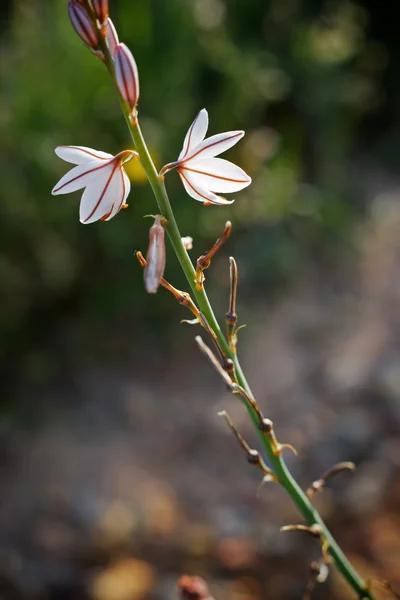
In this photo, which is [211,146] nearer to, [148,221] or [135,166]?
[135,166]

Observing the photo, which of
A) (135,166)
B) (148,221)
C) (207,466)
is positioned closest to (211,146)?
(135,166)

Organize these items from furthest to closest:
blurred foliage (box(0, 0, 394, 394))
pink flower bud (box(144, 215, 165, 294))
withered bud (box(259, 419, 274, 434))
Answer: blurred foliage (box(0, 0, 394, 394)) < withered bud (box(259, 419, 274, 434)) < pink flower bud (box(144, 215, 165, 294))

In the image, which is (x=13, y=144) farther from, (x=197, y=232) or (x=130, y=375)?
(x=130, y=375)

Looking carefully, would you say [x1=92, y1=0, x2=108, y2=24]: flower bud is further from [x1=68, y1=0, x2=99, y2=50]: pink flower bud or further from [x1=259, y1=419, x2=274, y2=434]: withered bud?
[x1=259, y1=419, x2=274, y2=434]: withered bud

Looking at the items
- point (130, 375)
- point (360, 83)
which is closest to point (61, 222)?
point (130, 375)

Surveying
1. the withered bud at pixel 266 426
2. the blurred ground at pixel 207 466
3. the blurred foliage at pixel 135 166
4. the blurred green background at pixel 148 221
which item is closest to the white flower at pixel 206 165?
the withered bud at pixel 266 426

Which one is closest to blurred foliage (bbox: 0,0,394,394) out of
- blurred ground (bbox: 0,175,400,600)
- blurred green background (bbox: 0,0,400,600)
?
blurred green background (bbox: 0,0,400,600)
